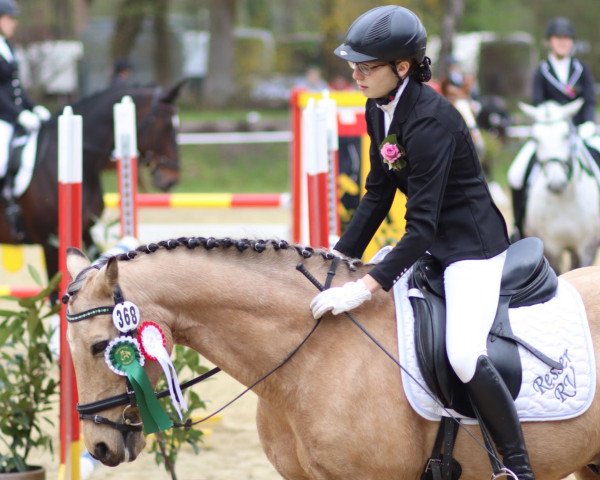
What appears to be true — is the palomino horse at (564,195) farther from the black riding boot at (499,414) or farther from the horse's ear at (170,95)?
the black riding boot at (499,414)

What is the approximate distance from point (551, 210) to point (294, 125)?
2.37 meters

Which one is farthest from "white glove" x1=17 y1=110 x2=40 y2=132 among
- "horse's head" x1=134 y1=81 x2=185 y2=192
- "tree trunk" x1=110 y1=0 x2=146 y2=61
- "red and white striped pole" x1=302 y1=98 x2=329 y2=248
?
"tree trunk" x1=110 y1=0 x2=146 y2=61

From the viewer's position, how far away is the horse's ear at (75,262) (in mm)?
3336

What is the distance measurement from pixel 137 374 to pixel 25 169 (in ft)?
16.6

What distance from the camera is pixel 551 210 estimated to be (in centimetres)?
848

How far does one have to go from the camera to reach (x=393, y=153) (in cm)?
329

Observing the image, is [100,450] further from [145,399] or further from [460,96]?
[460,96]

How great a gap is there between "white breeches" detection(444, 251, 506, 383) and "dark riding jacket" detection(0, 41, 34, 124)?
5536 millimetres

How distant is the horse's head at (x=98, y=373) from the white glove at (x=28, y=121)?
16.6 feet

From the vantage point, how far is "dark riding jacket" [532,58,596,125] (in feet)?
29.9

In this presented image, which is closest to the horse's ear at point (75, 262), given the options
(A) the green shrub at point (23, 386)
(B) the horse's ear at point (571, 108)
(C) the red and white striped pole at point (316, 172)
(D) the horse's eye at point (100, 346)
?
(D) the horse's eye at point (100, 346)

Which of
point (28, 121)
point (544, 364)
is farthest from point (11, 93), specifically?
point (544, 364)

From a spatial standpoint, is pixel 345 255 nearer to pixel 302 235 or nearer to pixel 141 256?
pixel 141 256

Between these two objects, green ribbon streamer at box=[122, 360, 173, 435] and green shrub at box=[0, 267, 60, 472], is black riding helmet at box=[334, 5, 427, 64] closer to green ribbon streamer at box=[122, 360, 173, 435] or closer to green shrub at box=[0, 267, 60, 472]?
green ribbon streamer at box=[122, 360, 173, 435]
